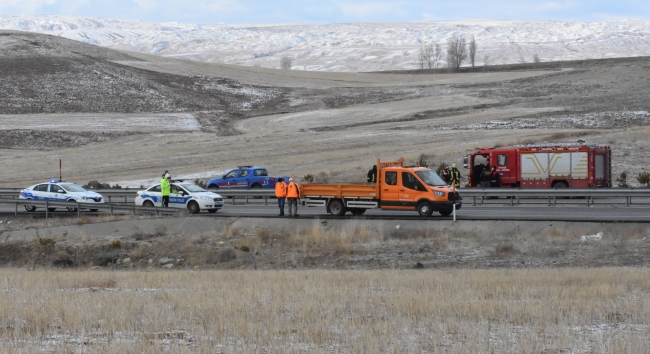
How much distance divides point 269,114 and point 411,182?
5988 centimetres

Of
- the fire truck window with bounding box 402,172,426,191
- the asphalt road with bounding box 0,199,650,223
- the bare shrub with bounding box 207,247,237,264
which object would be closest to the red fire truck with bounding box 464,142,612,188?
the asphalt road with bounding box 0,199,650,223

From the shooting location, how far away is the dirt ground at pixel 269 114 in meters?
54.2

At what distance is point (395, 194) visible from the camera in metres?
28.2

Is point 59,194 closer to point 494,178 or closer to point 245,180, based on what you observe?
point 245,180

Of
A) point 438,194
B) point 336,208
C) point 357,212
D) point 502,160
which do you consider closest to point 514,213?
point 438,194

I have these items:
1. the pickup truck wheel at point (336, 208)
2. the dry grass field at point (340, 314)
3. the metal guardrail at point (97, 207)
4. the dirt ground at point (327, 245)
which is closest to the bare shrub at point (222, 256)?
the dirt ground at point (327, 245)

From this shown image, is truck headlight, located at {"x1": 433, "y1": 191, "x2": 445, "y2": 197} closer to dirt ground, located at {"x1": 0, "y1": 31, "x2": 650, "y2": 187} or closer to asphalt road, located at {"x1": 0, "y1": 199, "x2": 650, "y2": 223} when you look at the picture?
asphalt road, located at {"x1": 0, "y1": 199, "x2": 650, "y2": 223}

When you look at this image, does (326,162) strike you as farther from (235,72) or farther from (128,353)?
(235,72)

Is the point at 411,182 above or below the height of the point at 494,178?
above

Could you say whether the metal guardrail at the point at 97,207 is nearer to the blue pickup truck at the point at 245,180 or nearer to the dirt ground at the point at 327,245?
the dirt ground at the point at 327,245

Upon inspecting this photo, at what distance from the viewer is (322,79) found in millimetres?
116375

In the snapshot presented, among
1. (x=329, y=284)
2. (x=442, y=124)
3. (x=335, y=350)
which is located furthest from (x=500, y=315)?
(x=442, y=124)

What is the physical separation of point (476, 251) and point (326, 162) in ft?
101

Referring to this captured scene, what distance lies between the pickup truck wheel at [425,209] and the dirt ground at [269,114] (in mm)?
16632
